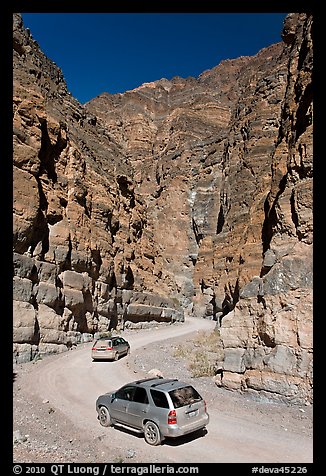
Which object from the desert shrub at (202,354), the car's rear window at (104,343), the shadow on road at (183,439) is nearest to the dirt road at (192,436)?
the shadow on road at (183,439)

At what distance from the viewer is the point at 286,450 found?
7.47 metres

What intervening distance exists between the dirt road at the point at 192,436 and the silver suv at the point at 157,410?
0.32 meters

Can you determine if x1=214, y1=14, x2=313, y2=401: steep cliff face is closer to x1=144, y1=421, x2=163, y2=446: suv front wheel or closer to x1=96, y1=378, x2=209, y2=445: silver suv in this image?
x1=96, y1=378, x2=209, y2=445: silver suv

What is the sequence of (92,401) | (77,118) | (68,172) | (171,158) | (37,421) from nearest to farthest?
(37,421)
(92,401)
(68,172)
(77,118)
(171,158)

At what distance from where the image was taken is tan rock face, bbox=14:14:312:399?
38.4ft

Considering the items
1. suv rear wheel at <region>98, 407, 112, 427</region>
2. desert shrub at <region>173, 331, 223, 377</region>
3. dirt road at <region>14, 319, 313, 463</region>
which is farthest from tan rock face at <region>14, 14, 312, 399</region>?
suv rear wheel at <region>98, 407, 112, 427</region>

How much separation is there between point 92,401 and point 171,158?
6010 centimetres

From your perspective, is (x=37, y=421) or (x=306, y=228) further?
(x=306, y=228)

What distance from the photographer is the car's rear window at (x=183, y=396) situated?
7.79m

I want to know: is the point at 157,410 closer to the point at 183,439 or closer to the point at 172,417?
the point at 172,417

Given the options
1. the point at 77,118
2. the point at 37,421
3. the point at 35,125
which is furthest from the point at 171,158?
the point at 37,421

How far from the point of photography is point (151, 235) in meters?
43.5

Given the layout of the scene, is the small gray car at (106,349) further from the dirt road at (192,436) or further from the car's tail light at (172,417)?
the car's tail light at (172,417)
